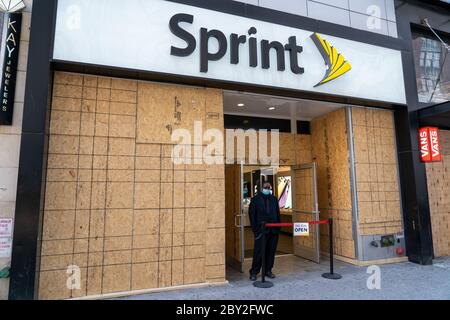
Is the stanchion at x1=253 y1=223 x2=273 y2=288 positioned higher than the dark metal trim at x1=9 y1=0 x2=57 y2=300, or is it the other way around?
the dark metal trim at x1=9 y1=0 x2=57 y2=300

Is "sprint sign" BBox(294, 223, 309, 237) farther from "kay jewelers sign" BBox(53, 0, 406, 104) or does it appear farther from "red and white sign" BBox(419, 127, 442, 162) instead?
"red and white sign" BBox(419, 127, 442, 162)

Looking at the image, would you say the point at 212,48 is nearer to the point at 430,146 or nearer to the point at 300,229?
the point at 300,229

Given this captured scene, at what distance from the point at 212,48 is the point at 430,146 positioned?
5.18m

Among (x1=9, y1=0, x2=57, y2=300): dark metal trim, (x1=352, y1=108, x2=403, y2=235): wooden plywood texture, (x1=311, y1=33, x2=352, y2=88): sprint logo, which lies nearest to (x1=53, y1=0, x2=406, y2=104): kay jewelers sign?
(x1=311, y1=33, x2=352, y2=88): sprint logo

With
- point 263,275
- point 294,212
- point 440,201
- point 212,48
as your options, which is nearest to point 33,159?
point 212,48

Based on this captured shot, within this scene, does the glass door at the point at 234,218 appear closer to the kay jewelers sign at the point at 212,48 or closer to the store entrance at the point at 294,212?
the store entrance at the point at 294,212

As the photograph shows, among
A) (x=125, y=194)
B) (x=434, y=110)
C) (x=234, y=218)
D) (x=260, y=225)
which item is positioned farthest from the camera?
(x=234, y=218)

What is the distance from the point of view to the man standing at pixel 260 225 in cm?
517

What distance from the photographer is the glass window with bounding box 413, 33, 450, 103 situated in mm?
7150

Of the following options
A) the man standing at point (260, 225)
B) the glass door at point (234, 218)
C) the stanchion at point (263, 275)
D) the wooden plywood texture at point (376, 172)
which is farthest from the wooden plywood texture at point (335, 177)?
the stanchion at point (263, 275)

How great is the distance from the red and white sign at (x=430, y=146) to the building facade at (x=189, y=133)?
208 mm

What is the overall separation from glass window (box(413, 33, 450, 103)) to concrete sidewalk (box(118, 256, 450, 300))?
4.14 meters

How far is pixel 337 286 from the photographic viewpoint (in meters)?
4.70
